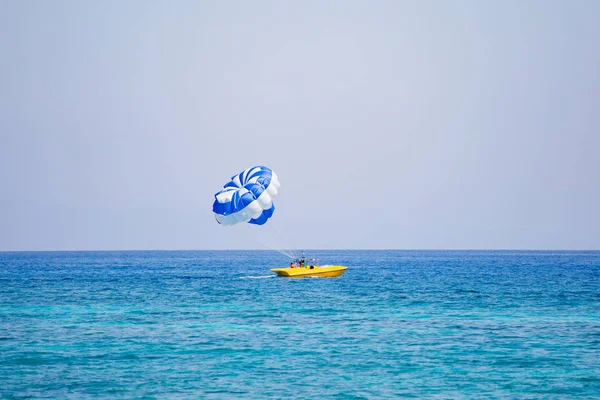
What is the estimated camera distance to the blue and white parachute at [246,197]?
186 ft

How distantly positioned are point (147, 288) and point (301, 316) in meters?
29.9

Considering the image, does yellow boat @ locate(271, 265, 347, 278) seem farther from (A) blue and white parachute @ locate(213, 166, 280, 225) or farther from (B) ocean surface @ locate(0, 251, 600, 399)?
(B) ocean surface @ locate(0, 251, 600, 399)

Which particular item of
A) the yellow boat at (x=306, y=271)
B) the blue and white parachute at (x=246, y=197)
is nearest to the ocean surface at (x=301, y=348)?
the blue and white parachute at (x=246, y=197)

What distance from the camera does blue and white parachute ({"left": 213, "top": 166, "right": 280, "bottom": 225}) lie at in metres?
56.7

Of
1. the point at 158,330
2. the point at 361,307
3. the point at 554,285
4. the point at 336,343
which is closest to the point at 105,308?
the point at 158,330

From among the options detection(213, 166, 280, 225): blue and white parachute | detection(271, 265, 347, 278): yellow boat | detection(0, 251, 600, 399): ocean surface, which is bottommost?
detection(0, 251, 600, 399): ocean surface

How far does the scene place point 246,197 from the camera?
5666 centimetres

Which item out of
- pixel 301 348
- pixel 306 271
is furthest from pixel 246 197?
pixel 301 348

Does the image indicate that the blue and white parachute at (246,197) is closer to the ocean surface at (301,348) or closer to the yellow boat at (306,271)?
the ocean surface at (301,348)

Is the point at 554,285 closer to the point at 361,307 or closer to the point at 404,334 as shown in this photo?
the point at 361,307

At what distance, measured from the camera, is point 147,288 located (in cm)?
6838

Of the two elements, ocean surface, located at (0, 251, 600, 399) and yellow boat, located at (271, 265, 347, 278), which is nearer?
ocean surface, located at (0, 251, 600, 399)

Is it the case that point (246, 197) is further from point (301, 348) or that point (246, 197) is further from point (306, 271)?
point (301, 348)

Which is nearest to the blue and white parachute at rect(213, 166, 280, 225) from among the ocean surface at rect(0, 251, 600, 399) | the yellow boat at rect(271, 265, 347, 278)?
the ocean surface at rect(0, 251, 600, 399)
